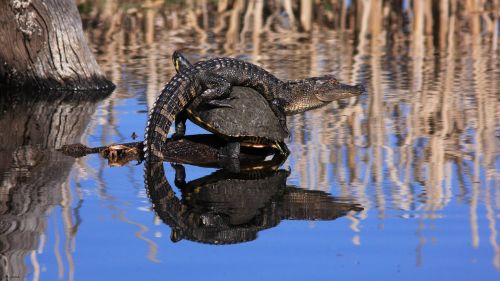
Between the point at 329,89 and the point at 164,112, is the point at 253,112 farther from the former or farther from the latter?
the point at 329,89

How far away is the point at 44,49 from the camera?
33.9 feet

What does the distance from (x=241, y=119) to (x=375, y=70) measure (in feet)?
13.8

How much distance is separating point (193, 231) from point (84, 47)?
511 cm

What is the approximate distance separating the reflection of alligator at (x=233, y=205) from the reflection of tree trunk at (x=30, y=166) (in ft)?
2.21

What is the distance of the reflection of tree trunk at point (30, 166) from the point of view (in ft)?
18.5

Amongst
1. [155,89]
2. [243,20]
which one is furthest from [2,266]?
[243,20]

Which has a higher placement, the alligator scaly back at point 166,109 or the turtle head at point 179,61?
the turtle head at point 179,61

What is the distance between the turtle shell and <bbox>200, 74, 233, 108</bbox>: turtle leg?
40mm

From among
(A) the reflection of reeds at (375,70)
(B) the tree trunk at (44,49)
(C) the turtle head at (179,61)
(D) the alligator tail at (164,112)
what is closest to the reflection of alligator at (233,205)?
(A) the reflection of reeds at (375,70)

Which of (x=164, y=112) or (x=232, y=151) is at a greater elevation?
(x=164, y=112)

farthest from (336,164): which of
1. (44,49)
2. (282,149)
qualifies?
(44,49)

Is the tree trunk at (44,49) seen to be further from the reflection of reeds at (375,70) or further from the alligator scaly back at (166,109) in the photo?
the alligator scaly back at (166,109)

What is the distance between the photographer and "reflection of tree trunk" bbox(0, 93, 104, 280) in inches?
222

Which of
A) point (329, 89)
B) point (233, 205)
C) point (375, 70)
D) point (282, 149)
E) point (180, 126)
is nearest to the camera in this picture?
point (233, 205)
